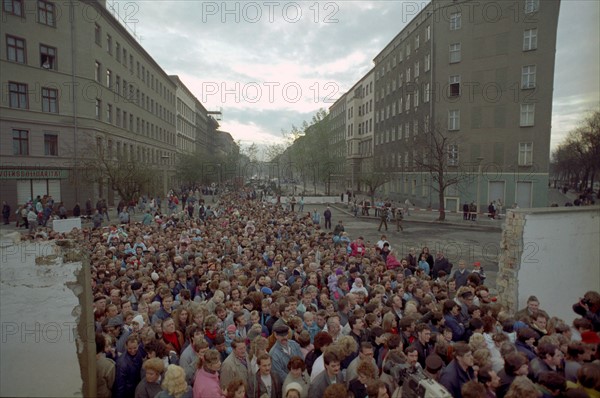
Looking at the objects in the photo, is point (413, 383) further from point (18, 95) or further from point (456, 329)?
point (18, 95)

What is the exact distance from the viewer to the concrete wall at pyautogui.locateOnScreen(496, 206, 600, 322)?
9000 mm

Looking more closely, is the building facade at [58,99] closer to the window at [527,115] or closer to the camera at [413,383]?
the camera at [413,383]

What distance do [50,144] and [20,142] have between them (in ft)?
6.54

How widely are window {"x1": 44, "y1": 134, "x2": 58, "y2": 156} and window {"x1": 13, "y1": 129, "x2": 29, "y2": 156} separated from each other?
4.08ft

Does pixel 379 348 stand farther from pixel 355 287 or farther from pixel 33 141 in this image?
pixel 33 141

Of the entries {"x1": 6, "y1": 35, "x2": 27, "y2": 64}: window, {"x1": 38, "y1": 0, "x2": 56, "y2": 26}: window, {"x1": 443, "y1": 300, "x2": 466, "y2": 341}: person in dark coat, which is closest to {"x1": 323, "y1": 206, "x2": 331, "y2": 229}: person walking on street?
{"x1": 443, "y1": 300, "x2": 466, "y2": 341}: person in dark coat

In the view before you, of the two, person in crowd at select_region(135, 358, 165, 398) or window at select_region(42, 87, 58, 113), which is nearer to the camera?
person in crowd at select_region(135, 358, 165, 398)

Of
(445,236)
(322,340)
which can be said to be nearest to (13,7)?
(445,236)

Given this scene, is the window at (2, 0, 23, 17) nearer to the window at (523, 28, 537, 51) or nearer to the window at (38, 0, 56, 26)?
the window at (38, 0, 56, 26)

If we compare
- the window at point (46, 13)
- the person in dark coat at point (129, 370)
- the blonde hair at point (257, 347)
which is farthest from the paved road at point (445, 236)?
the window at point (46, 13)

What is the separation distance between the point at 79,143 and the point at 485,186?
33973 millimetres

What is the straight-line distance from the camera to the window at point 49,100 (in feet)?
91.0

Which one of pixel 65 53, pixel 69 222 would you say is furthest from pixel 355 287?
pixel 65 53

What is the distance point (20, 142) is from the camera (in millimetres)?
26672
